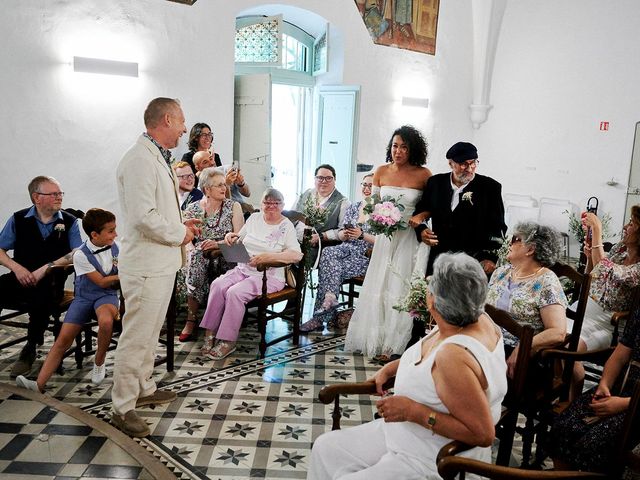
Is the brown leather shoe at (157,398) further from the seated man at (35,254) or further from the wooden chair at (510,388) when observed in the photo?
the wooden chair at (510,388)

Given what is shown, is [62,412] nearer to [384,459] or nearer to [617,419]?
[384,459]

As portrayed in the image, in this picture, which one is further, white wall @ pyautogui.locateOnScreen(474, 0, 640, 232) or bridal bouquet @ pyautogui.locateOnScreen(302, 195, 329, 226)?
white wall @ pyautogui.locateOnScreen(474, 0, 640, 232)

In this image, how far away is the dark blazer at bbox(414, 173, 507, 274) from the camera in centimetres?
468

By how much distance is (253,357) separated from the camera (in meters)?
5.25

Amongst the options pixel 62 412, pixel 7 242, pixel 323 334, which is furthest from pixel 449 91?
pixel 62 412

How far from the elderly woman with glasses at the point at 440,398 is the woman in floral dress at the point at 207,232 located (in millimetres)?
3341

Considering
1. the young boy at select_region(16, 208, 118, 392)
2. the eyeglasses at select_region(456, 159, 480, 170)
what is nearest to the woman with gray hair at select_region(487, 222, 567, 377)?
the eyeglasses at select_region(456, 159, 480, 170)

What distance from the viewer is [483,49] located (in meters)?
11.4

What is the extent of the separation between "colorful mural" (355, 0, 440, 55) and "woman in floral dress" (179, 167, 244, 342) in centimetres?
522

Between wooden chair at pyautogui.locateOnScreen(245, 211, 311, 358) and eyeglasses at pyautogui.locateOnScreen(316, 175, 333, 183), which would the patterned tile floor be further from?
eyeglasses at pyautogui.locateOnScreen(316, 175, 333, 183)

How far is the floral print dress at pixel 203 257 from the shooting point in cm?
575

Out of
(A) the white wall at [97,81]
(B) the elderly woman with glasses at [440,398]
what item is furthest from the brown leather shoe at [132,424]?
(A) the white wall at [97,81]

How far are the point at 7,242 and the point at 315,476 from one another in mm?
3451

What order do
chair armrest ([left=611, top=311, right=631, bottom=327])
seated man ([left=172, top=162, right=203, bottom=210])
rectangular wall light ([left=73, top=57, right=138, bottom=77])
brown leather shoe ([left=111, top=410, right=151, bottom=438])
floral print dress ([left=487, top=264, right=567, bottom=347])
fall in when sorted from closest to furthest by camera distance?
floral print dress ([left=487, top=264, right=567, bottom=347]) → brown leather shoe ([left=111, top=410, right=151, bottom=438]) → chair armrest ([left=611, top=311, right=631, bottom=327]) → seated man ([left=172, top=162, right=203, bottom=210]) → rectangular wall light ([left=73, top=57, right=138, bottom=77])
